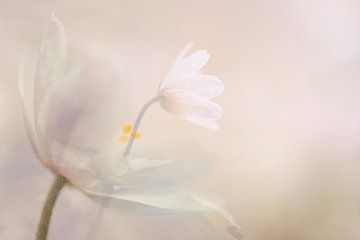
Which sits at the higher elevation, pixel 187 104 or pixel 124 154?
pixel 187 104

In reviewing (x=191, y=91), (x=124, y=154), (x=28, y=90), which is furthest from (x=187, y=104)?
(x=28, y=90)

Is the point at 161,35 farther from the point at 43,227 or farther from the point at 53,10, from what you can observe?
the point at 43,227

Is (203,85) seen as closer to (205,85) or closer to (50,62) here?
(205,85)

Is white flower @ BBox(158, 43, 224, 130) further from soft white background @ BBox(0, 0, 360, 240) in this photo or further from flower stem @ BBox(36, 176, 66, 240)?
flower stem @ BBox(36, 176, 66, 240)

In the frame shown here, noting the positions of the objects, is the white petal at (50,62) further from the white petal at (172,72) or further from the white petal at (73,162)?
the white petal at (172,72)

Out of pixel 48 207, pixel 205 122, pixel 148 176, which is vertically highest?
pixel 205 122

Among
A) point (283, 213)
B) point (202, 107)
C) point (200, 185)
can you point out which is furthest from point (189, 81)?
point (283, 213)
